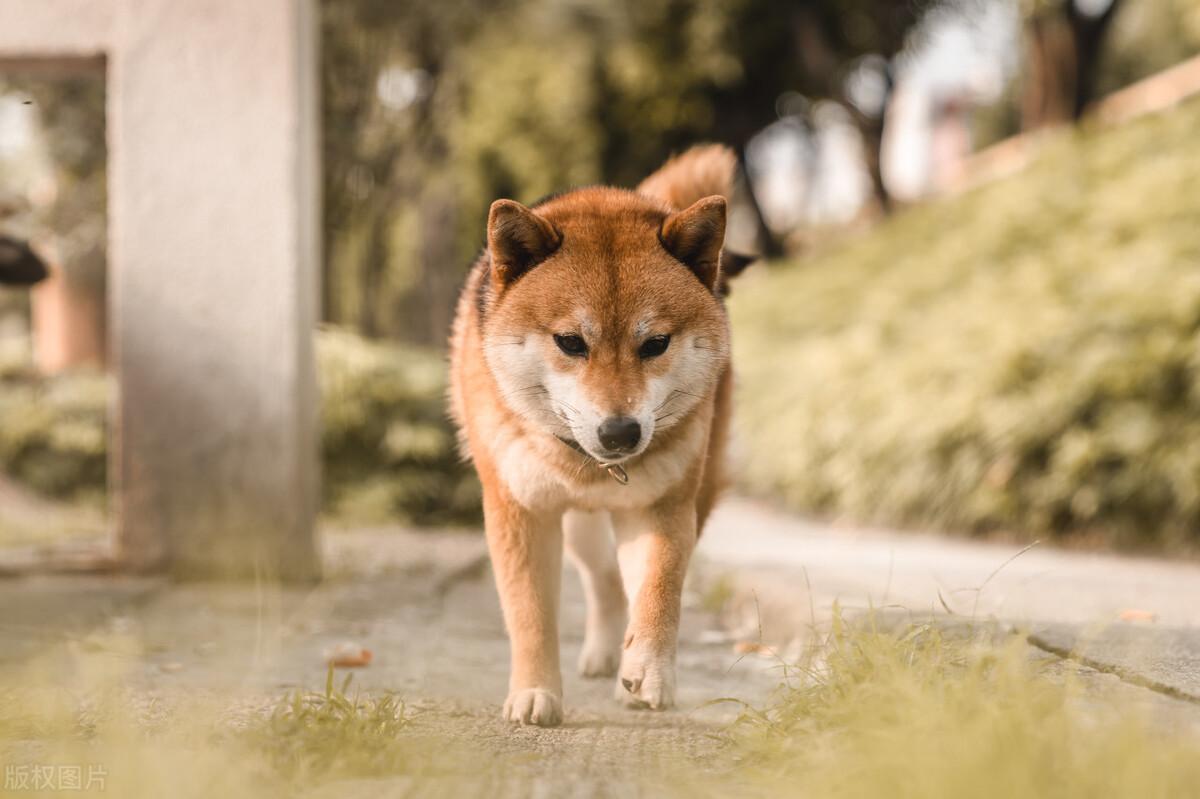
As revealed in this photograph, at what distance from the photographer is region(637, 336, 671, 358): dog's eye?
3062 mm

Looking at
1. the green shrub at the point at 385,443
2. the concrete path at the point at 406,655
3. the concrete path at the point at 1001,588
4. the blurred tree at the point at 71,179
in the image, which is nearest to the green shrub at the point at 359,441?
the green shrub at the point at 385,443

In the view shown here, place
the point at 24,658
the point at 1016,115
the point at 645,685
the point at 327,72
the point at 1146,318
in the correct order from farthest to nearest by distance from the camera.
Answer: the point at 1016,115 → the point at 327,72 → the point at 1146,318 → the point at 24,658 → the point at 645,685

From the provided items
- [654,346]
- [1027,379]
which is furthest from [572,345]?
[1027,379]

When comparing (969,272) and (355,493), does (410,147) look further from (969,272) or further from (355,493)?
(969,272)

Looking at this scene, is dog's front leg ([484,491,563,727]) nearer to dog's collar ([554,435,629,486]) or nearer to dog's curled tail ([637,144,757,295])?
dog's collar ([554,435,629,486])

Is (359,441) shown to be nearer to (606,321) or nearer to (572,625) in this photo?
(572,625)

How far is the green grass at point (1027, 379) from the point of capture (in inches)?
253

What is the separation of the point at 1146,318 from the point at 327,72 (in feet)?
22.6

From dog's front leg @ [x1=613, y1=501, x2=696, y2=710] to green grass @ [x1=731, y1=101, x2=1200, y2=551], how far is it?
395 centimetres

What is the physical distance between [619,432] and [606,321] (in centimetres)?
33

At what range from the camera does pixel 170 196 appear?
540 centimetres

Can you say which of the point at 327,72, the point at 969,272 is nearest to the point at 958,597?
the point at 969,272

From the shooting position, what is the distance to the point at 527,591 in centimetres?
321

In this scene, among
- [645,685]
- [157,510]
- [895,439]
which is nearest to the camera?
[645,685]
